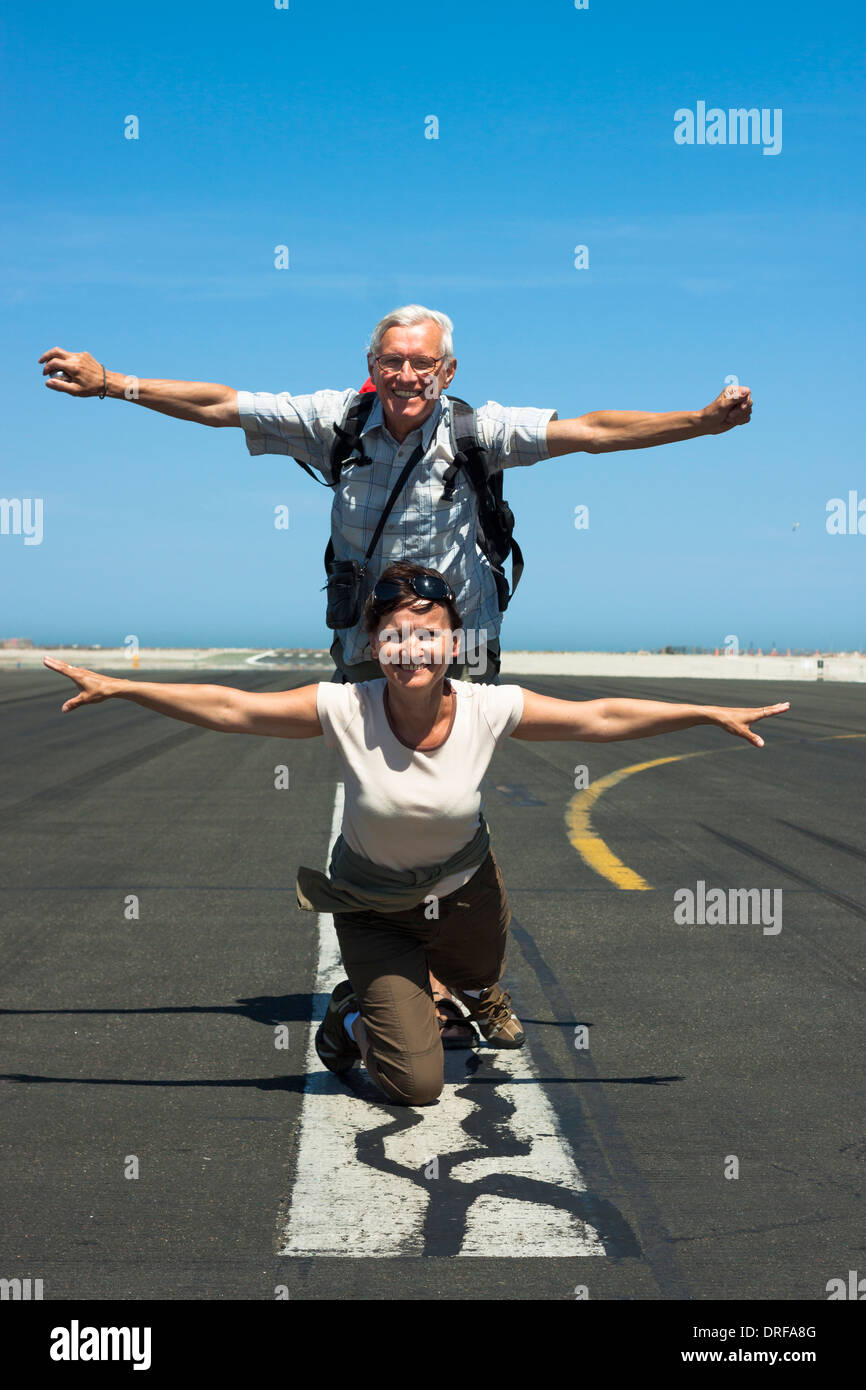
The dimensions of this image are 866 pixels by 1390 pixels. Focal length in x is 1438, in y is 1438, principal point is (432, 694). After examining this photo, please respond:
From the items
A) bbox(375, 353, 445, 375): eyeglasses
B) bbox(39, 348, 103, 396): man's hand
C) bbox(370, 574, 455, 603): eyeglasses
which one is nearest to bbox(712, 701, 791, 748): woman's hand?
bbox(370, 574, 455, 603): eyeglasses

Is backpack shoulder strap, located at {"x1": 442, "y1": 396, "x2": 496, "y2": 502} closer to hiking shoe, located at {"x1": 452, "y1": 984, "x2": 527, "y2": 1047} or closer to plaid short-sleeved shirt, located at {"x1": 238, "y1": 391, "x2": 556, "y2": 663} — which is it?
plaid short-sleeved shirt, located at {"x1": 238, "y1": 391, "x2": 556, "y2": 663}

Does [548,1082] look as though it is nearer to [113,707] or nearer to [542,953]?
[542,953]

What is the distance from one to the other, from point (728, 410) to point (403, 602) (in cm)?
111

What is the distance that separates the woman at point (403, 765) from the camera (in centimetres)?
421

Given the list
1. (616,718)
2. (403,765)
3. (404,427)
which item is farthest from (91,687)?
(616,718)

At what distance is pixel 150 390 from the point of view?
4441mm

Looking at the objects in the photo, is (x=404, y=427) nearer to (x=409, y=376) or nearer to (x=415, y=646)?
(x=409, y=376)

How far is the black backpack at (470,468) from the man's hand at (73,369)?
2.21 ft

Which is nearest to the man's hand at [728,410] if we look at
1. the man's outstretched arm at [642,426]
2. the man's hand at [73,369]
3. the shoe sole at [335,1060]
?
the man's outstretched arm at [642,426]

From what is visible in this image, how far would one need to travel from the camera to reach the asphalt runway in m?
3.17

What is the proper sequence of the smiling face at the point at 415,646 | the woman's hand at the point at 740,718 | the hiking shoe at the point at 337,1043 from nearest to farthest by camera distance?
the smiling face at the point at 415,646 → the woman's hand at the point at 740,718 → the hiking shoe at the point at 337,1043

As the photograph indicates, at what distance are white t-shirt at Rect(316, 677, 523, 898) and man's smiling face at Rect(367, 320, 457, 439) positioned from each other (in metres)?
0.83

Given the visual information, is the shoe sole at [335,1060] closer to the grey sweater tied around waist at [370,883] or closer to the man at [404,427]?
the grey sweater tied around waist at [370,883]
